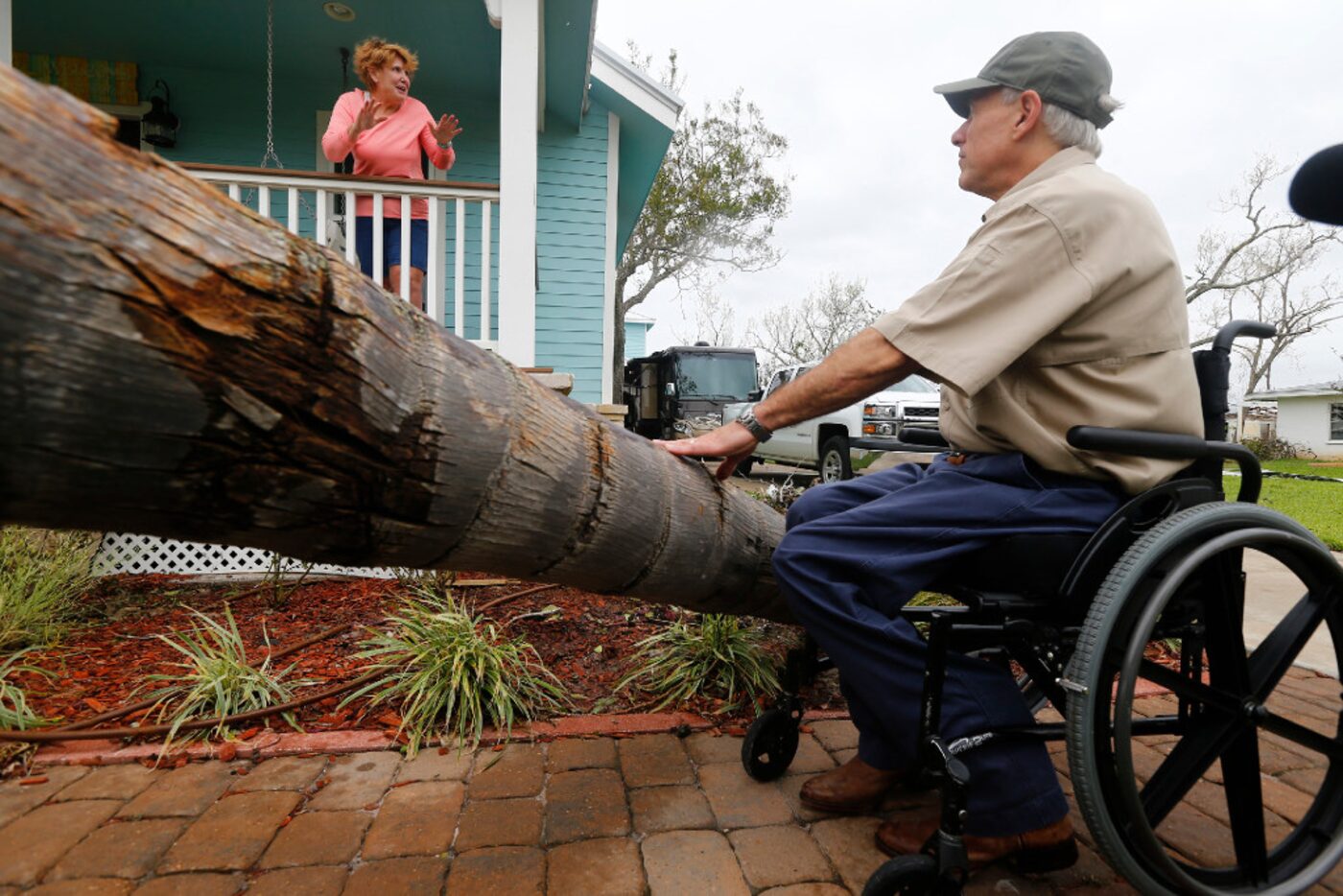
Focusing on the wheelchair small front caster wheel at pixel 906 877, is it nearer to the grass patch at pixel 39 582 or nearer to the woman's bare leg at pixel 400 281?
the grass patch at pixel 39 582

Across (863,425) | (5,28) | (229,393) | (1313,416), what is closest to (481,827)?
(229,393)

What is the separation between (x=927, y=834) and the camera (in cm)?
168

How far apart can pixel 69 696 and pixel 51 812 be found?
2.66ft

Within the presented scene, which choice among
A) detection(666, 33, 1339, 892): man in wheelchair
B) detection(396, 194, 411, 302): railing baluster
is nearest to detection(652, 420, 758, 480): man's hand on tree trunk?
detection(666, 33, 1339, 892): man in wheelchair

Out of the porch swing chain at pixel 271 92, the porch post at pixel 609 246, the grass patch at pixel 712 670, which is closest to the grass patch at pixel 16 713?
the grass patch at pixel 712 670

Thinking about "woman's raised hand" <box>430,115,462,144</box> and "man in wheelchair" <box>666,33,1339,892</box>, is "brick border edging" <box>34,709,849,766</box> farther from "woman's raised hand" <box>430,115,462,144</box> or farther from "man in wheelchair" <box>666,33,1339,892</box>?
"woman's raised hand" <box>430,115,462,144</box>

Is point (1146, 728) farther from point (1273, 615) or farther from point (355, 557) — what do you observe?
point (1273, 615)

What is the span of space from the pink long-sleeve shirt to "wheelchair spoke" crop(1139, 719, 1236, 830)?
4.82 metres

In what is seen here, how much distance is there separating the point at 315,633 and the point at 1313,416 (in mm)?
39644

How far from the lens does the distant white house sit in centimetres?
2976

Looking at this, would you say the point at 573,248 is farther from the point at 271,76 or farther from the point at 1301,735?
the point at 1301,735

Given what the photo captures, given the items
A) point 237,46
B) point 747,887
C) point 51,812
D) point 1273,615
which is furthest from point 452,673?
point 237,46

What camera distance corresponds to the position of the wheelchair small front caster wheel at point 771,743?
200 centimetres

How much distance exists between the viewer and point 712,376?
16062 mm
